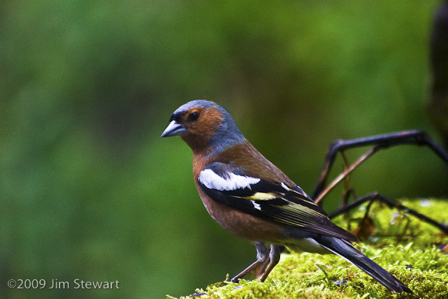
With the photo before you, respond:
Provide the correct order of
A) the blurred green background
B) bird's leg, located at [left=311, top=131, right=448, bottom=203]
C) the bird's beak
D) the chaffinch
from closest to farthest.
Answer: the chaffinch → the bird's beak → bird's leg, located at [left=311, top=131, right=448, bottom=203] → the blurred green background

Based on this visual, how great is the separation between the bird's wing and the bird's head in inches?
8.9

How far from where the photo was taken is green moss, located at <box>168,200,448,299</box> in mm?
2057

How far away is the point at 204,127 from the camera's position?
281cm

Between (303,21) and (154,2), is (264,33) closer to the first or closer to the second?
(303,21)

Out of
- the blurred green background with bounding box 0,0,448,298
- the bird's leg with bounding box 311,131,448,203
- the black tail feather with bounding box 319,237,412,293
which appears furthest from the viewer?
the blurred green background with bounding box 0,0,448,298

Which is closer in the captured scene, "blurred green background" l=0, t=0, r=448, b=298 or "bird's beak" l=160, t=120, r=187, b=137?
"bird's beak" l=160, t=120, r=187, b=137

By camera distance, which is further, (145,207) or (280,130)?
(280,130)

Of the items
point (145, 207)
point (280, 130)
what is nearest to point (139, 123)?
point (145, 207)

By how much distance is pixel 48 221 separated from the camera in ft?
19.4

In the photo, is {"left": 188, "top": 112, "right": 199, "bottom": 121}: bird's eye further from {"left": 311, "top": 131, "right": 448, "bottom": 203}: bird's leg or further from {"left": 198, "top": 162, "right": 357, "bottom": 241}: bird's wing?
{"left": 311, "top": 131, "right": 448, "bottom": 203}: bird's leg

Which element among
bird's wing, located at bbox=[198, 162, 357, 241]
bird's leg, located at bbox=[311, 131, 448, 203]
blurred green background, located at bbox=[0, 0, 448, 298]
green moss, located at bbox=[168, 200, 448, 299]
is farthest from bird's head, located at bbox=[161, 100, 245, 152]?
blurred green background, located at bbox=[0, 0, 448, 298]

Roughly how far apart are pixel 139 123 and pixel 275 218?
496cm

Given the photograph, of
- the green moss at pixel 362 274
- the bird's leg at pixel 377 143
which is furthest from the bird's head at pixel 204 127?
the green moss at pixel 362 274

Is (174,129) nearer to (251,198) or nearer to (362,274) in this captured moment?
(251,198)
